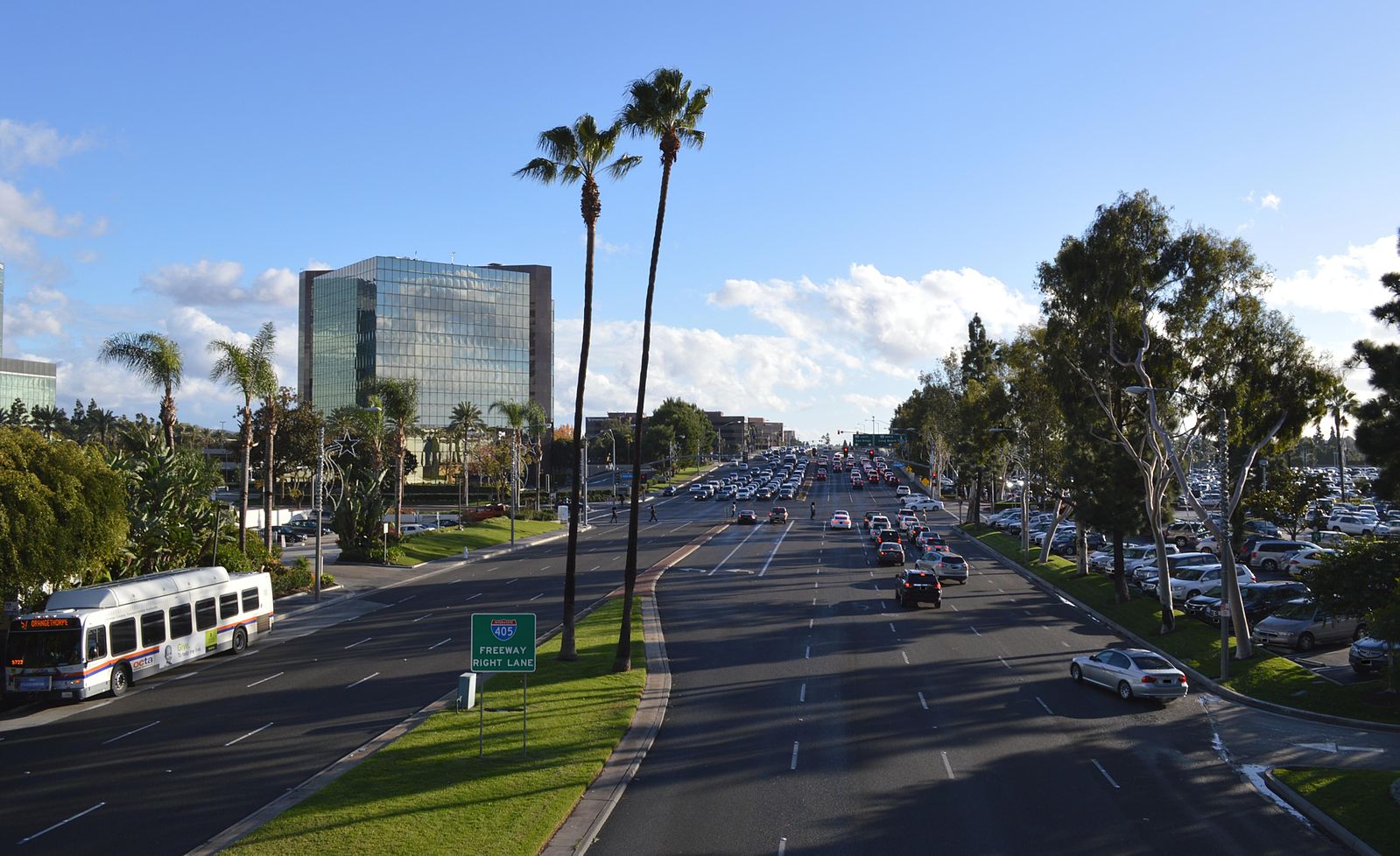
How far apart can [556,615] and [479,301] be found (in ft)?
364

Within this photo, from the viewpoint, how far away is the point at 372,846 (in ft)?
45.1

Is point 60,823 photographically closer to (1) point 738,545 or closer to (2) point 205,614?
(2) point 205,614

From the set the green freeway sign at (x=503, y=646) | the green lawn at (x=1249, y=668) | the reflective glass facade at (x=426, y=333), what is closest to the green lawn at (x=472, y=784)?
the green freeway sign at (x=503, y=646)

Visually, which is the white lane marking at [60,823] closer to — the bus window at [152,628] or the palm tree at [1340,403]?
the bus window at [152,628]

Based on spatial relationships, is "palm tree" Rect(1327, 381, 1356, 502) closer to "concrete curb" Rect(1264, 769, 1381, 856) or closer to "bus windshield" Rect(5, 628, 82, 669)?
"concrete curb" Rect(1264, 769, 1381, 856)

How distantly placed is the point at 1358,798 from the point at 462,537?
201 ft

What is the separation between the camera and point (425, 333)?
5413 inches

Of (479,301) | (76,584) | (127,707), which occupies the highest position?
(479,301)

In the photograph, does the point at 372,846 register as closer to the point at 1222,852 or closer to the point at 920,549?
the point at 1222,852

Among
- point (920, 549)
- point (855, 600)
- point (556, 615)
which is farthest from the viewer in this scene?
point (920, 549)

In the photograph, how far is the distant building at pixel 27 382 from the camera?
129875mm

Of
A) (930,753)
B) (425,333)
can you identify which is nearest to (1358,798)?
(930,753)

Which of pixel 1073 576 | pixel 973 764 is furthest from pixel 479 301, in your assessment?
pixel 973 764

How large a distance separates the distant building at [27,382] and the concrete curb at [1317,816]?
Result: 14780cm
